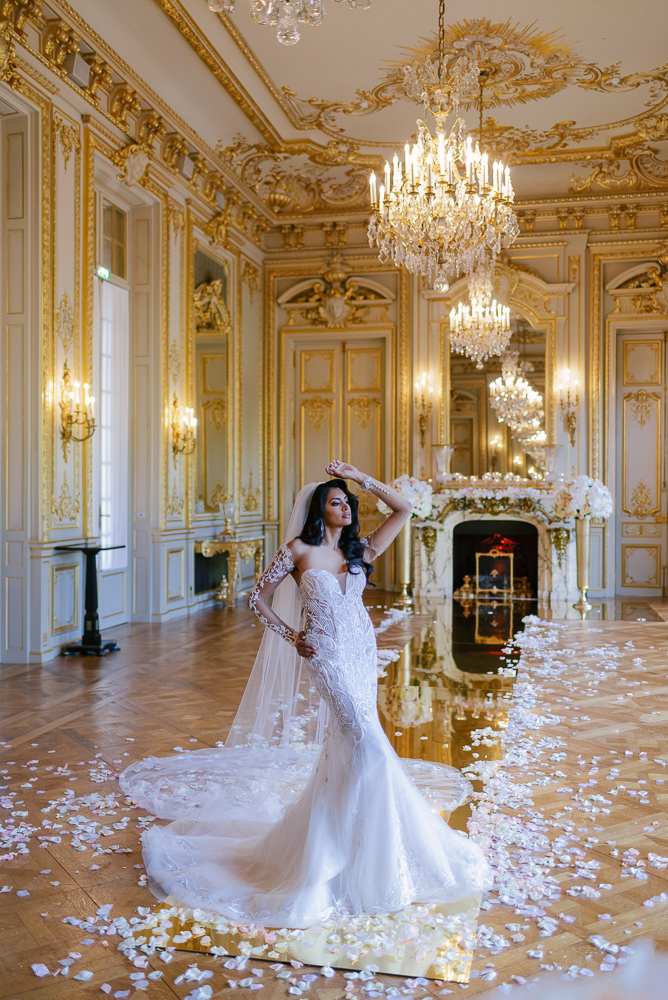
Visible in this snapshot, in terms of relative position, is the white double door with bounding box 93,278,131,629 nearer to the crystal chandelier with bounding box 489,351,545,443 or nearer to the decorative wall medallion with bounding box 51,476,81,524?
the decorative wall medallion with bounding box 51,476,81,524

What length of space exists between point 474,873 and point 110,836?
145 centimetres

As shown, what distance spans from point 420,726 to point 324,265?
27.2 ft

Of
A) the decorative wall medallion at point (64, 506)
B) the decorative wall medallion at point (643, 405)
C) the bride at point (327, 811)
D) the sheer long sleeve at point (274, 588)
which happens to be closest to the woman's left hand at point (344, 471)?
the bride at point (327, 811)

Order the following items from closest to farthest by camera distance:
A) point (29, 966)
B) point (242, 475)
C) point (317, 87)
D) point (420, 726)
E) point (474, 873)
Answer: point (29, 966) → point (474, 873) → point (420, 726) → point (317, 87) → point (242, 475)

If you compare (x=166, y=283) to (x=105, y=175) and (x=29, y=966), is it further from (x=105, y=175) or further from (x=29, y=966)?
(x=29, y=966)

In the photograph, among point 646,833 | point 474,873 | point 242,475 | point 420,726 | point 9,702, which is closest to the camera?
point 474,873

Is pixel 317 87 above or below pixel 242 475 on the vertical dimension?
above

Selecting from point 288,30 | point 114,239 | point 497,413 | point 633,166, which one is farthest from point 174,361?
point 633,166

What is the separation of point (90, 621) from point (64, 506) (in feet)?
3.29

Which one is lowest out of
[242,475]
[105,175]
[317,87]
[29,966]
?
[29,966]

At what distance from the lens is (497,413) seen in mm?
11039

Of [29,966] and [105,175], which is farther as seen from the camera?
[105,175]

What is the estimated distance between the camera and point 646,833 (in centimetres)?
328

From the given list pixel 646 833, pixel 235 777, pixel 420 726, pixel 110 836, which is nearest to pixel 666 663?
pixel 420 726
